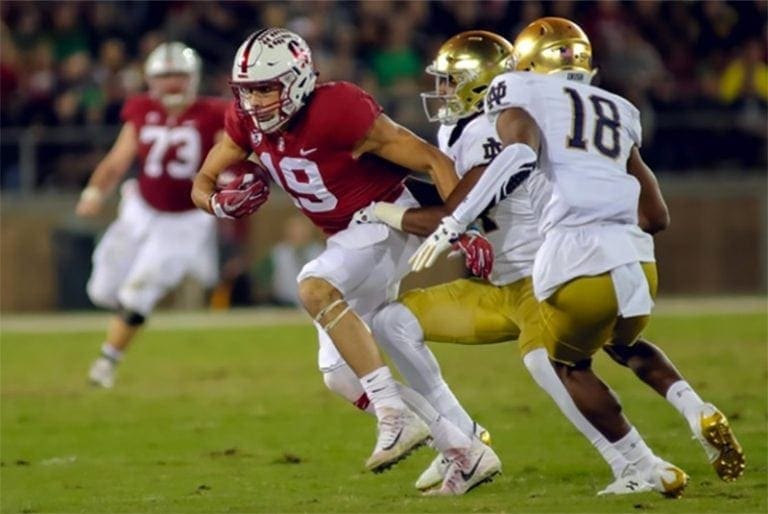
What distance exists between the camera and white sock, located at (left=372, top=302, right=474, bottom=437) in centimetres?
636

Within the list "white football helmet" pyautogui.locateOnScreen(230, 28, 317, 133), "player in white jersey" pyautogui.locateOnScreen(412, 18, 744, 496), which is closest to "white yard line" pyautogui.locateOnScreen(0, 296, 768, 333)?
"white football helmet" pyautogui.locateOnScreen(230, 28, 317, 133)

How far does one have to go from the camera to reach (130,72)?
15609 mm

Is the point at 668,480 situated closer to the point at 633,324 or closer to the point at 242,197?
the point at 633,324

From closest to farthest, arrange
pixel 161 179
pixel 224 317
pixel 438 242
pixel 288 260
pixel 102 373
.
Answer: pixel 438 242, pixel 102 373, pixel 161 179, pixel 224 317, pixel 288 260

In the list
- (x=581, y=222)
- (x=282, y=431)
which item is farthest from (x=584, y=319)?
(x=282, y=431)

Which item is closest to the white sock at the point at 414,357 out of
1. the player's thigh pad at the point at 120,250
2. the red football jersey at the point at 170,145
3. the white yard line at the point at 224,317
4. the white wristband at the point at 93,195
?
the white wristband at the point at 93,195

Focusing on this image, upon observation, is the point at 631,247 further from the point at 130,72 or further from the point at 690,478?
the point at 130,72

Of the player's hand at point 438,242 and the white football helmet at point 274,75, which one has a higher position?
the white football helmet at point 274,75

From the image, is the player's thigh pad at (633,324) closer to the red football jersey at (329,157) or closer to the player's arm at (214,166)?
the red football jersey at (329,157)

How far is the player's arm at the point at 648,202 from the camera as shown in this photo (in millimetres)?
6195

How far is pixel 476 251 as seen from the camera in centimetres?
602

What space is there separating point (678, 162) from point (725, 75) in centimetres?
96

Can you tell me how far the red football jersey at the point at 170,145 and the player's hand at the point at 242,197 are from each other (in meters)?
4.56

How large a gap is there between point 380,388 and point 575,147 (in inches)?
42.8
